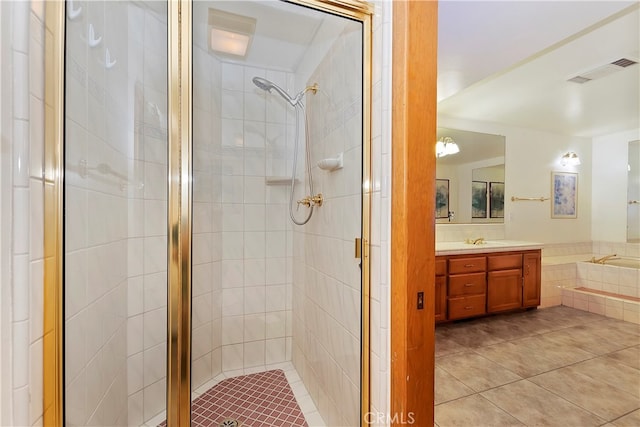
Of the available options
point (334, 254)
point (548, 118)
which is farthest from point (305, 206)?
point (548, 118)

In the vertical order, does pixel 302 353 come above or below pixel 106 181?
below

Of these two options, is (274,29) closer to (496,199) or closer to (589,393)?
(589,393)

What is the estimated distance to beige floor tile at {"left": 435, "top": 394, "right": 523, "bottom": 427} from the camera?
1.65 m

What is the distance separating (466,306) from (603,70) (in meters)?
2.45

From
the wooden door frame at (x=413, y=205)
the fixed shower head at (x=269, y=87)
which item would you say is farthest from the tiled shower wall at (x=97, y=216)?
the wooden door frame at (x=413, y=205)

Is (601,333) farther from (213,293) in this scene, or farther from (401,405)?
(213,293)

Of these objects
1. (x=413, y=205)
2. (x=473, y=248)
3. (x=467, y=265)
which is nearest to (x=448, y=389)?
(x=467, y=265)

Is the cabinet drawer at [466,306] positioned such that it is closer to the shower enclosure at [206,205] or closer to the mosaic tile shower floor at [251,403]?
the shower enclosure at [206,205]

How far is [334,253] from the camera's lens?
5.08 ft

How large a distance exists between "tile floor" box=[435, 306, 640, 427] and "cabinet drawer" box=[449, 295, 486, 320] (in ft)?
0.45

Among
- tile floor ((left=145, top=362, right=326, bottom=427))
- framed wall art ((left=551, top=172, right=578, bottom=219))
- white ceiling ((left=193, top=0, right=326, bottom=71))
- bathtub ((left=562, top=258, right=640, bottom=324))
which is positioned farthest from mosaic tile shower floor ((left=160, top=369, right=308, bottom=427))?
framed wall art ((left=551, top=172, right=578, bottom=219))

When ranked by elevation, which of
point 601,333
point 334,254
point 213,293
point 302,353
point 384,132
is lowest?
point 601,333

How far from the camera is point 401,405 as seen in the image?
100cm

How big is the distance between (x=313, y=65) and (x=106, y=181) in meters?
1.33
